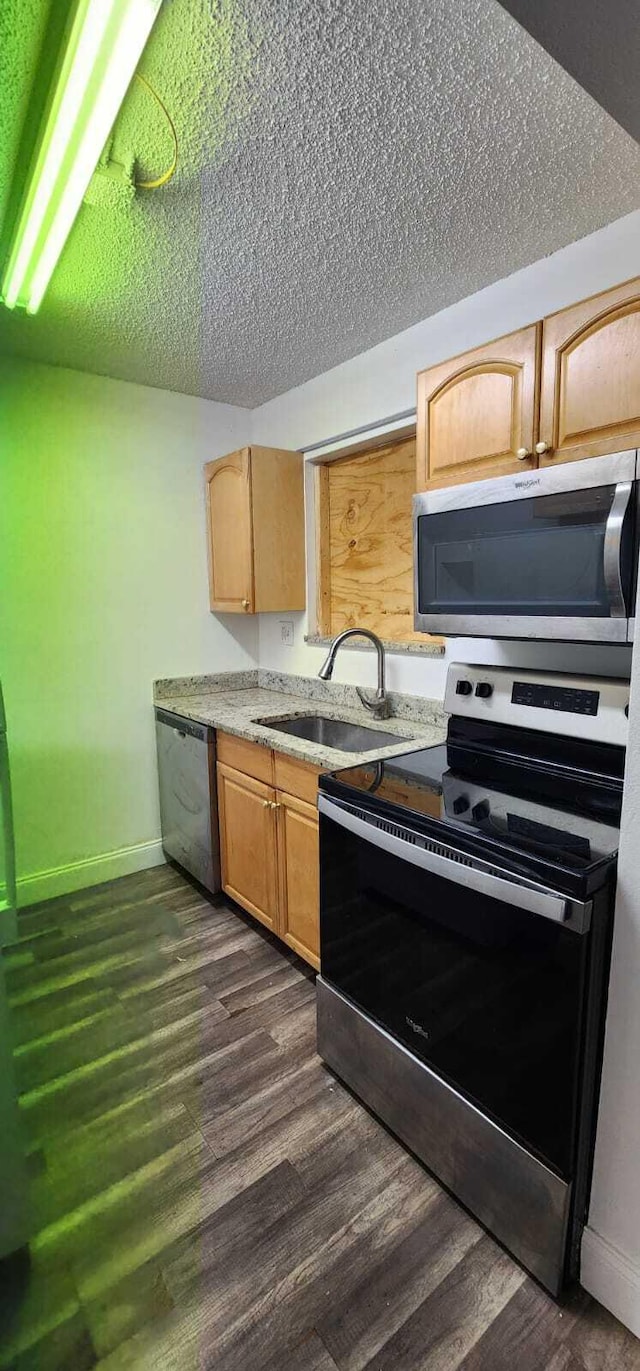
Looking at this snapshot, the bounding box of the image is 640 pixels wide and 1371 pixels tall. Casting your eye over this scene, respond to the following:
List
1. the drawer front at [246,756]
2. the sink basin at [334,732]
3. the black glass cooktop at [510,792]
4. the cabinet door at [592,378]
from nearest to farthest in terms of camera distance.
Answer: the black glass cooktop at [510,792] → the cabinet door at [592,378] → the drawer front at [246,756] → the sink basin at [334,732]

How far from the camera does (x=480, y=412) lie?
1.47 meters

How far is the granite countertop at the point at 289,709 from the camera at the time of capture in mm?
1841

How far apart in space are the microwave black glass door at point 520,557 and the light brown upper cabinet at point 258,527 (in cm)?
115

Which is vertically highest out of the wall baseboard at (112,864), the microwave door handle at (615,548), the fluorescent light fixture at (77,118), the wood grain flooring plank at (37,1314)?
the fluorescent light fixture at (77,118)

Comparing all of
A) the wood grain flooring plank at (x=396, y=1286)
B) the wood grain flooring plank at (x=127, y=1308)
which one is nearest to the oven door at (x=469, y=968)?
the wood grain flooring plank at (x=396, y=1286)

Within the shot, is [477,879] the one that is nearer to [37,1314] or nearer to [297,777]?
[297,777]

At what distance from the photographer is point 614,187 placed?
1.33 metres

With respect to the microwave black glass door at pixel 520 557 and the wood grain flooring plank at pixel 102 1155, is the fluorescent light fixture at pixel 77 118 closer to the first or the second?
the microwave black glass door at pixel 520 557

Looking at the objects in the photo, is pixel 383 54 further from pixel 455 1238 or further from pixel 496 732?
pixel 455 1238

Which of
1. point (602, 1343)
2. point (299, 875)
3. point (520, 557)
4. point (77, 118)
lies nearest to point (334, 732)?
point (299, 875)

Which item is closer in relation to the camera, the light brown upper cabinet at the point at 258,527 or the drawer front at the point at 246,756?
the drawer front at the point at 246,756

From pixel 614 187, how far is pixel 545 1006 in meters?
1.83

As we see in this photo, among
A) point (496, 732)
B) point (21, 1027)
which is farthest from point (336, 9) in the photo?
point (21, 1027)

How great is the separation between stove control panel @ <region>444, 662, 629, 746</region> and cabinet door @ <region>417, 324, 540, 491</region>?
55 cm
